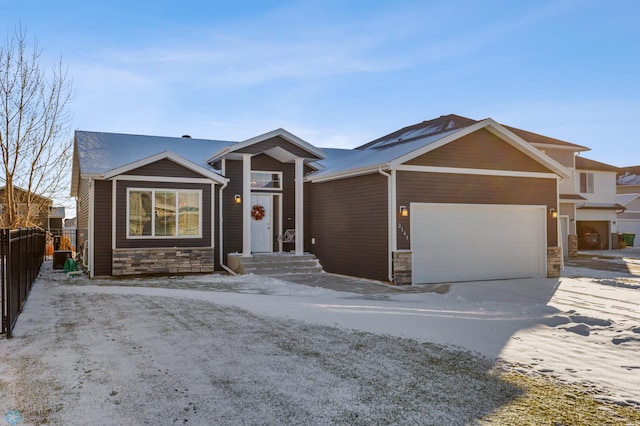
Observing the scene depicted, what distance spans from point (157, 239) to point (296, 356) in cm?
961

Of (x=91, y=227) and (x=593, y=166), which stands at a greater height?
(x=593, y=166)

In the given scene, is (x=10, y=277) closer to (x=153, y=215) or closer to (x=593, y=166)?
(x=153, y=215)

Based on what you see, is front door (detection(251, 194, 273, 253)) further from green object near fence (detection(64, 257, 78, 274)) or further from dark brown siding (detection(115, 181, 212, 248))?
green object near fence (detection(64, 257, 78, 274))

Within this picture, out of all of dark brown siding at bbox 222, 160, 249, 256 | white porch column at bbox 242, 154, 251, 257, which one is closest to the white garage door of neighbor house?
white porch column at bbox 242, 154, 251, 257

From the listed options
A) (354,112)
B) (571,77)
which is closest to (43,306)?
(354,112)

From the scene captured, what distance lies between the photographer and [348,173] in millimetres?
13617

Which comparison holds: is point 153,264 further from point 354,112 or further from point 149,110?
point 354,112

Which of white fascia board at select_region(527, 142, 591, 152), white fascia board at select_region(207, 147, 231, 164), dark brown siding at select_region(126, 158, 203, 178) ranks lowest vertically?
dark brown siding at select_region(126, 158, 203, 178)

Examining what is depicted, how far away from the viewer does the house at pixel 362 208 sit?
41.1 feet

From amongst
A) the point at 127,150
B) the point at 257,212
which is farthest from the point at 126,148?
the point at 257,212

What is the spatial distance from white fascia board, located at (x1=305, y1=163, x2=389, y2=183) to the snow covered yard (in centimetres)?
381

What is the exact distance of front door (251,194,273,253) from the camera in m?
15.6

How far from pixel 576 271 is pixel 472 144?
5.98 m

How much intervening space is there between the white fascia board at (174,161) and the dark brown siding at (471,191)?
5463 millimetres
